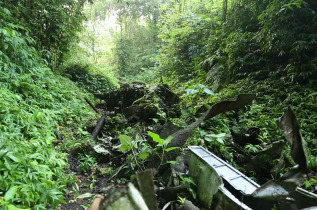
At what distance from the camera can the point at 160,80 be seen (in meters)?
6.90

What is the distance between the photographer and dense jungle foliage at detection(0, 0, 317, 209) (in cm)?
253

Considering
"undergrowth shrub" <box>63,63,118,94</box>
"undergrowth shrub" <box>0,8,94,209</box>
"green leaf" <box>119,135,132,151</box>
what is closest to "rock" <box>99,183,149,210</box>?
"undergrowth shrub" <box>0,8,94,209</box>

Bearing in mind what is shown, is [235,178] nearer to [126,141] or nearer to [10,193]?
[126,141]

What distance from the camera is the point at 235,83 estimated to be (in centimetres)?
687

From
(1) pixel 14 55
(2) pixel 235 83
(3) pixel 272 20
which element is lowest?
(2) pixel 235 83

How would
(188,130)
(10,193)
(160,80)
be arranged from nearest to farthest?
(10,193) < (188,130) < (160,80)

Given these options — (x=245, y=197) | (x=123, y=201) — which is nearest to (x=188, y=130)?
(x=245, y=197)

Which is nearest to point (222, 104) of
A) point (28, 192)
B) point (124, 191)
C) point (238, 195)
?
point (238, 195)

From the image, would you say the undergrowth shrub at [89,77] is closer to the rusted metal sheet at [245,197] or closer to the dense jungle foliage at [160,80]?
the dense jungle foliage at [160,80]

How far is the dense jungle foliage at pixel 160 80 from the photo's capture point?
8.29ft

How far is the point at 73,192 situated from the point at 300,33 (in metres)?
6.11

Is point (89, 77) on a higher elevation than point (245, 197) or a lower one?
higher

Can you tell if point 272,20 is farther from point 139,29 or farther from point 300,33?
point 139,29

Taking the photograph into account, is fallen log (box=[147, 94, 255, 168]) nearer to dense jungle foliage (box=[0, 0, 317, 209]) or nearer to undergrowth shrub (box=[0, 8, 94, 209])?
dense jungle foliage (box=[0, 0, 317, 209])
